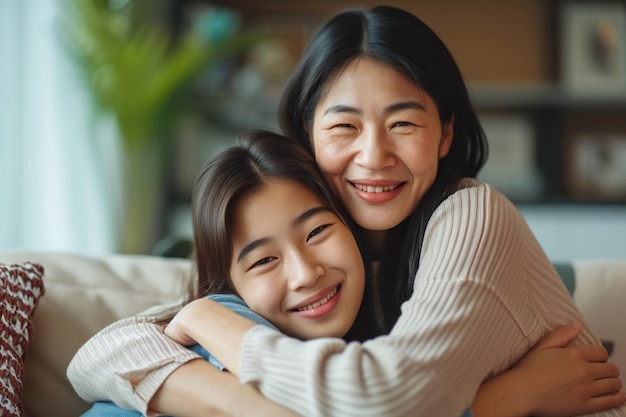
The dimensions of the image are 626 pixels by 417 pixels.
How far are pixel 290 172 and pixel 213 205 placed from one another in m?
0.14

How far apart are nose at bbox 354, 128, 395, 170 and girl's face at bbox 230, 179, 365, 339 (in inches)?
4.8

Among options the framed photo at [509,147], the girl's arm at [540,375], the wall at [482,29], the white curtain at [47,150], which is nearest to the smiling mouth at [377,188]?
the girl's arm at [540,375]

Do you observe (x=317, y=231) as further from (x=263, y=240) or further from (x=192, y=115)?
(x=192, y=115)

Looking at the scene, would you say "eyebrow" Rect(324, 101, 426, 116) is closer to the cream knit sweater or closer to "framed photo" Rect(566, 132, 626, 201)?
the cream knit sweater

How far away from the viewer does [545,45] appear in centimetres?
429

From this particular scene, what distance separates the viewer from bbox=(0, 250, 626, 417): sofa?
1.42m

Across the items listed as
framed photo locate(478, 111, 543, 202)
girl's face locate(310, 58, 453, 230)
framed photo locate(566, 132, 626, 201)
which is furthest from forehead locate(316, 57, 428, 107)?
framed photo locate(566, 132, 626, 201)

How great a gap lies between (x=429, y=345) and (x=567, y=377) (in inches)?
11.7

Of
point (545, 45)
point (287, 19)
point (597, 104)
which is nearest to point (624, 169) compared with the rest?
point (597, 104)

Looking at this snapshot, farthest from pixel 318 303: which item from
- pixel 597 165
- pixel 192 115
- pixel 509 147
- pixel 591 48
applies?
pixel 591 48

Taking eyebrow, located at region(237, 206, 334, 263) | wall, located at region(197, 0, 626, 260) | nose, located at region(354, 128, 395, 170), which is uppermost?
wall, located at region(197, 0, 626, 260)

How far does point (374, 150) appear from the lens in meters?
1.34

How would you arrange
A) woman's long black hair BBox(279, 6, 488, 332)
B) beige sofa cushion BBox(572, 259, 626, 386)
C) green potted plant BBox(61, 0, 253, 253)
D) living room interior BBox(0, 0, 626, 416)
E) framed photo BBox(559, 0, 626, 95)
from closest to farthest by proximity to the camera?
woman's long black hair BBox(279, 6, 488, 332) → beige sofa cushion BBox(572, 259, 626, 386) → living room interior BBox(0, 0, 626, 416) → green potted plant BBox(61, 0, 253, 253) → framed photo BBox(559, 0, 626, 95)

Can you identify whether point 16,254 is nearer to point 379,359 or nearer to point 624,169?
point 379,359
